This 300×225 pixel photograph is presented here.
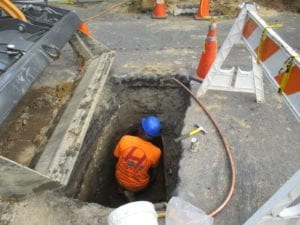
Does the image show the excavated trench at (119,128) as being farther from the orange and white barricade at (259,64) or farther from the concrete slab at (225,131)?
the orange and white barricade at (259,64)

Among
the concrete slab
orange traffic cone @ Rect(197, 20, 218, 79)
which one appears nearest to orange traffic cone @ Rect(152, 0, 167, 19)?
the concrete slab

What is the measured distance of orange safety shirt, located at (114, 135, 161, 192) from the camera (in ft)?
12.4

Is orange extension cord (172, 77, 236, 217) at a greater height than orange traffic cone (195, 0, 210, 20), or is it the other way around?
orange traffic cone (195, 0, 210, 20)

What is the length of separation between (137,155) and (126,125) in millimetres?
914

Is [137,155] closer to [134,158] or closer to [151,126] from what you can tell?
[134,158]

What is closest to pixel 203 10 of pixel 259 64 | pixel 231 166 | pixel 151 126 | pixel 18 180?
pixel 151 126

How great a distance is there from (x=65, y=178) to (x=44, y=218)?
13.1 inches

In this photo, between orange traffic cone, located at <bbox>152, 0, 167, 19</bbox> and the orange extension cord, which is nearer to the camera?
the orange extension cord

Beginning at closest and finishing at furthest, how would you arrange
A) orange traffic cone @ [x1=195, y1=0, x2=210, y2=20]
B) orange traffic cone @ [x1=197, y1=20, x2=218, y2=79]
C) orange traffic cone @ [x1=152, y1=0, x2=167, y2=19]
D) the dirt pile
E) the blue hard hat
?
the dirt pile
orange traffic cone @ [x1=197, y1=20, x2=218, y2=79]
the blue hard hat
orange traffic cone @ [x1=195, y1=0, x2=210, y2=20]
orange traffic cone @ [x1=152, y1=0, x2=167, y2=19]

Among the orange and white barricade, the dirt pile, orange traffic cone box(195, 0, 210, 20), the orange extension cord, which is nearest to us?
the orange and white barricade

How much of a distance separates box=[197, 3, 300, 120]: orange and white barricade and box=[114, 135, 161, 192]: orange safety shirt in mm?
919

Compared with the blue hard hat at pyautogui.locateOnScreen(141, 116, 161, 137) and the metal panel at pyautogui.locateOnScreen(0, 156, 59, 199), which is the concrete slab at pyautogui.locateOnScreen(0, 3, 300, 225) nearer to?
the blue hard hat at pyautogui.locateOnScreen(141, 116, 161, 137)

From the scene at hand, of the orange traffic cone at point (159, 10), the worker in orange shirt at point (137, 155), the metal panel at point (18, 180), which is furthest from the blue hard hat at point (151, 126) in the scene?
the orange traffic cone at point (159, 10)

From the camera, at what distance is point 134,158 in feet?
12.4
